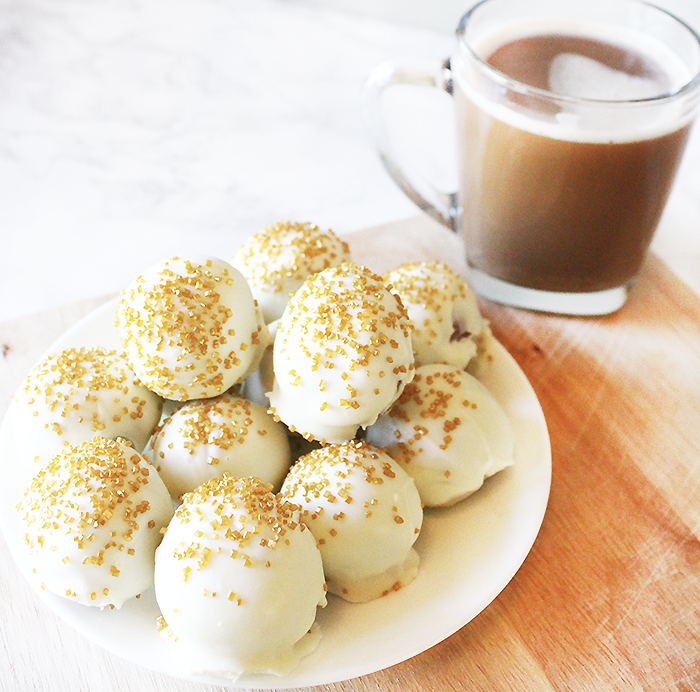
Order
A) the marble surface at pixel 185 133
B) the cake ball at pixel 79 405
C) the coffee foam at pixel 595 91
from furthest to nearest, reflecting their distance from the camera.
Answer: the marble surface at pixel 185 133 → the coffee foam at pixel 595 91 → the cake ball at pixel 79 405

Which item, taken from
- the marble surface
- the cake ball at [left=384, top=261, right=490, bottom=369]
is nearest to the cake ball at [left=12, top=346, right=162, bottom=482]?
the cake ball at [left=384, top=261, right=490, bottom=369]

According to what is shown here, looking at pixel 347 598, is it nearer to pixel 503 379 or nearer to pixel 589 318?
pixel 503 379

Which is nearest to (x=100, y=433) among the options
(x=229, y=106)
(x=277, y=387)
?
(x=277, y=387)

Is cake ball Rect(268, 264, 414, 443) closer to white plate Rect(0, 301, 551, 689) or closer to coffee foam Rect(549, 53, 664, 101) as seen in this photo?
white plate Rect(0, 301, 551, 689)

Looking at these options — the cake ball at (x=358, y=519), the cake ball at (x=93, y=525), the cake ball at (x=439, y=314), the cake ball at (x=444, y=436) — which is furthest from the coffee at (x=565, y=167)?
the cake ball at (x=93, y=525)

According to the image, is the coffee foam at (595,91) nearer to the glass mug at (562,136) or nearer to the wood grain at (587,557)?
the glass mug at (562,136)

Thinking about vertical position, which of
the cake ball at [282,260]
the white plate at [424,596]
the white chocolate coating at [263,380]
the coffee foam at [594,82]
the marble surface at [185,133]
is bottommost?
the marble surface at [185,133]

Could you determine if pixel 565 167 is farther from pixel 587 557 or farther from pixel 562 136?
pixel 587 557

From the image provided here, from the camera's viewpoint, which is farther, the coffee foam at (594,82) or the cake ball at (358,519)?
the coffee foam at (594,82)
